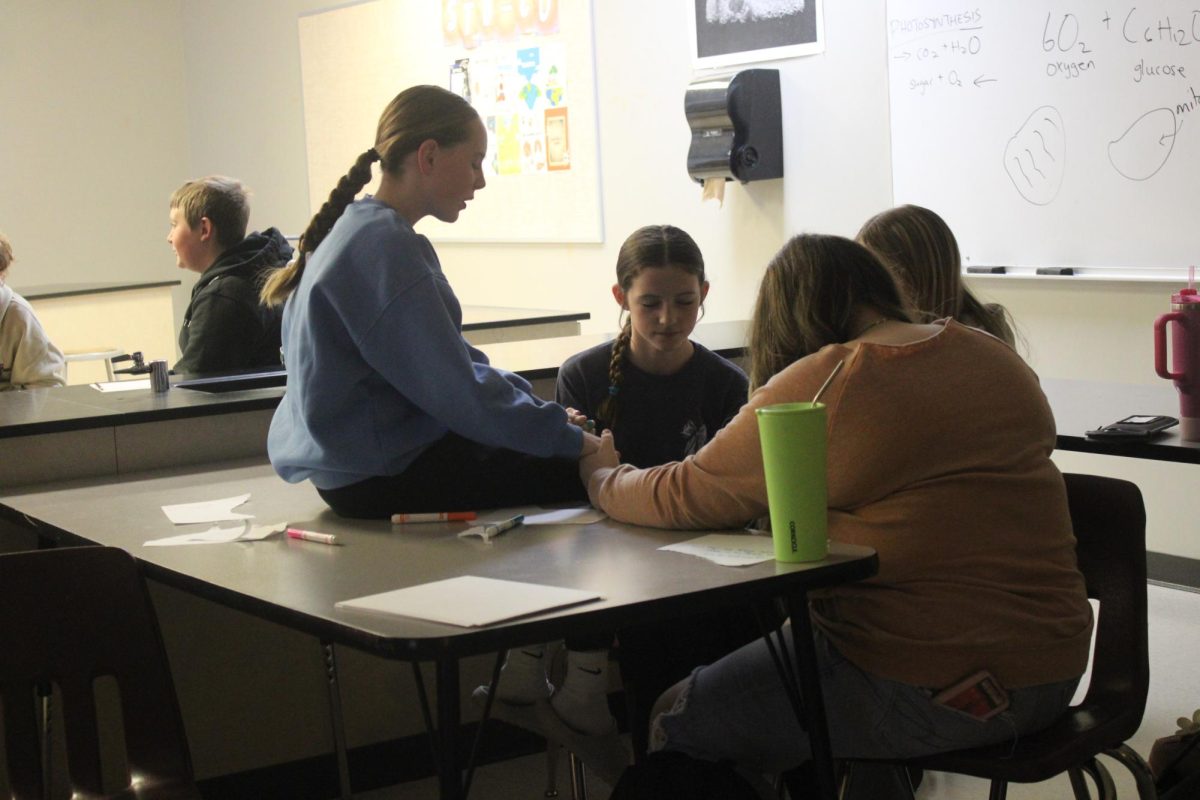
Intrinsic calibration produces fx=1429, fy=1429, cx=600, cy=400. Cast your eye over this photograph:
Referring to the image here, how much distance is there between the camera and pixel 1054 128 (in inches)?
168

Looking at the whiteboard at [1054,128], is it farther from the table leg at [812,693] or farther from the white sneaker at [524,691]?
the table leg at [812,693]

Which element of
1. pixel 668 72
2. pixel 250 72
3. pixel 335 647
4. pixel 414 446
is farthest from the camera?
pixel 250 72

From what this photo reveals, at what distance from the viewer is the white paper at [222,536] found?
2029 mm

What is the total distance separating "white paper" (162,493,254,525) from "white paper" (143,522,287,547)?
0.08 m

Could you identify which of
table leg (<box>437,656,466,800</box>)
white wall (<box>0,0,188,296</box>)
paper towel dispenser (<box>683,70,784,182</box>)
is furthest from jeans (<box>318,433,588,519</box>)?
white wall (<box>0,0,188,296</box>)

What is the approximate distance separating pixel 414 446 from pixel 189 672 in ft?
2.90

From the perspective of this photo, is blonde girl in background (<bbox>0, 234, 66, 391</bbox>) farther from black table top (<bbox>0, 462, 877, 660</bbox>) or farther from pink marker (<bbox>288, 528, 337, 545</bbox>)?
pink marker (<bbox>288, 528, 337, 545</bbox>)

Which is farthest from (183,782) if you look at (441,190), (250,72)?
(250,72)

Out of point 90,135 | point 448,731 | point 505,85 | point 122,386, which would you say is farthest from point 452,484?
point 90,135

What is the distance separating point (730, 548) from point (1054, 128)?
115 inches

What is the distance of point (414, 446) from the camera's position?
6.95 ft

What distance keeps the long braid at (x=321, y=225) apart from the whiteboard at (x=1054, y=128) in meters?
2.56

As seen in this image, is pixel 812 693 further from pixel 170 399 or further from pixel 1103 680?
pixel 170 399

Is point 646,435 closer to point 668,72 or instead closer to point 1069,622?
point 1069,622
